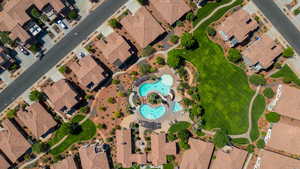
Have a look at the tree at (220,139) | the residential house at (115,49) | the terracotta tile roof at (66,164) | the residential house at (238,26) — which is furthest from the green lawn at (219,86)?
the terracotta tile roof at (66,164)

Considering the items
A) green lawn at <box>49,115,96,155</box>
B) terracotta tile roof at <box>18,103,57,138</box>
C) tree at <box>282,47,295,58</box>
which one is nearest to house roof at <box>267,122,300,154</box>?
A: tree at <box>282,47,295,58</box>

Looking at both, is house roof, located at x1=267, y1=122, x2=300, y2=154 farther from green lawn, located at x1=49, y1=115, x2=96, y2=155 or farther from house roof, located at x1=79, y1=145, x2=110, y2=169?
Result: green lawn, located at x1=49, y1=115, x2=96, y2=155

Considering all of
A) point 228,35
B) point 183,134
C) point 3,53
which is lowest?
point 183,134

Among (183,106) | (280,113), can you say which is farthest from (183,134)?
(280,113)

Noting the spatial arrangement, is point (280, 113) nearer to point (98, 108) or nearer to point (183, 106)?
point (183, 106)

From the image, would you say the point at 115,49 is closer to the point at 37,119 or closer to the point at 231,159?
the point at 37,119

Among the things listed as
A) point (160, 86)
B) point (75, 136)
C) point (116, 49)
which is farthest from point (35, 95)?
point (160, 86)
